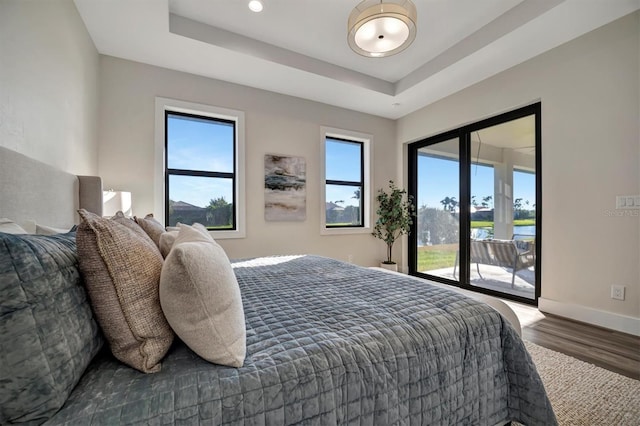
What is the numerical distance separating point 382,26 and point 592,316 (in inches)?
122

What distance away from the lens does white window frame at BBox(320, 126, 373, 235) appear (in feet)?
13.2

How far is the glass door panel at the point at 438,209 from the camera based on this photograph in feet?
13.0

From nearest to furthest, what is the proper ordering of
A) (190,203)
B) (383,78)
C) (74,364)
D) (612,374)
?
1. (74,364)
2. (612,374)
3. (190,203)
4. (383,78)

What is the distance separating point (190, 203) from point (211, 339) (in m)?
2.99

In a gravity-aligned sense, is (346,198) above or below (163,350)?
above

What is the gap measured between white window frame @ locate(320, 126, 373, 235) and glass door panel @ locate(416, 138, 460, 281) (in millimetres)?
852

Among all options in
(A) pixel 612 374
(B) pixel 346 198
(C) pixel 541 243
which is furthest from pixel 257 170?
(A) pixel 612 374

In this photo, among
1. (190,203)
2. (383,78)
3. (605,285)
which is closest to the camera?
(605,285)

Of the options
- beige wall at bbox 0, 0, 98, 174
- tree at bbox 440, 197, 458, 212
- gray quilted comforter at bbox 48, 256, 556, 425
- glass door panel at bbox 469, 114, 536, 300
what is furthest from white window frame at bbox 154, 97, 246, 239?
glass door panel at bbox 469, 114, 536, 300

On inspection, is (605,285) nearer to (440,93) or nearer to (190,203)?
(440,93)

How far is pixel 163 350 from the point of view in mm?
735

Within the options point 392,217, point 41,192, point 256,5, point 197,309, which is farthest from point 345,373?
point 392,217

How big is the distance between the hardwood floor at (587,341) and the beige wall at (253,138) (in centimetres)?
234

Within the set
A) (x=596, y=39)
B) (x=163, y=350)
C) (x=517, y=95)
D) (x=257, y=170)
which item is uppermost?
(x=596, y=39)
